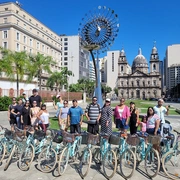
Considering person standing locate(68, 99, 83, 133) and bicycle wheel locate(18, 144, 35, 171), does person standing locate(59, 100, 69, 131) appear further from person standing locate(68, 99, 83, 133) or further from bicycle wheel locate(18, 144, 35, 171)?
bicycle wheel locate(18, 144, 35, 171)

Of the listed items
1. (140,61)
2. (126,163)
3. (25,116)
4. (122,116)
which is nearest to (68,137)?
(126,163)

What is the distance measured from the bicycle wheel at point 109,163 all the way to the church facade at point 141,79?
117m

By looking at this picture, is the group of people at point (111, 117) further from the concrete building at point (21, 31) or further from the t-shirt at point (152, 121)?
the concrete building at point (21, 31)

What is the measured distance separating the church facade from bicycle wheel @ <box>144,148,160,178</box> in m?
117

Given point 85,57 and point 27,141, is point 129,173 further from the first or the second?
point 85,57

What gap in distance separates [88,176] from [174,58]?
165913 millimetres

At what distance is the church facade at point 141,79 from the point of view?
395 feet

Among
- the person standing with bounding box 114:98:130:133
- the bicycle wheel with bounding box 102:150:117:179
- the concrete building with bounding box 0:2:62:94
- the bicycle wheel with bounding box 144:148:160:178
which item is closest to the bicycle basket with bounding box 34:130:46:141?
the bicycle wheel with bounding box 102:150:117:179

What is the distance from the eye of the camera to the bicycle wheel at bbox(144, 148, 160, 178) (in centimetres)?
561

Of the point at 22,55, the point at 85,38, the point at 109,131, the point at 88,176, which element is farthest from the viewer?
the point at 22,55

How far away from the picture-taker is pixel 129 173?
5.75 m

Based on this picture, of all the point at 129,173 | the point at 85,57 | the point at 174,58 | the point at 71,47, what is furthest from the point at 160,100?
the point at 174,58

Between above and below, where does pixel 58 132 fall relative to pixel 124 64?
below

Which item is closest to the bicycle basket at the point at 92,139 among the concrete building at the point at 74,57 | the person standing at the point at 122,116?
the person standing at the point at 122,116
